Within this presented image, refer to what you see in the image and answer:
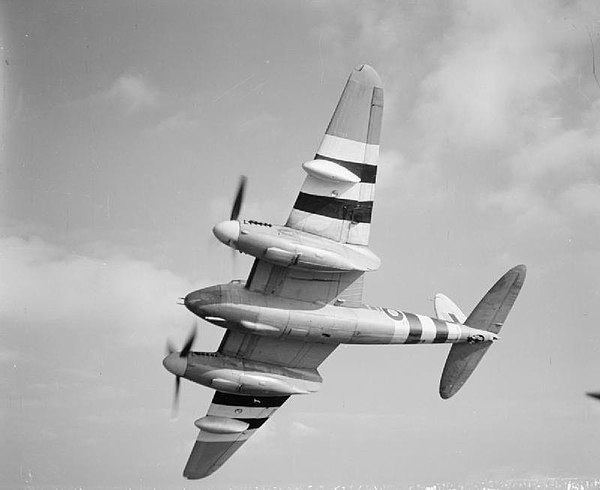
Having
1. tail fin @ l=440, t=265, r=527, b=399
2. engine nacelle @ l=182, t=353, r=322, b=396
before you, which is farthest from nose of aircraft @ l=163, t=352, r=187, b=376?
tail fin @ l=440, t=265, r=527, b=399

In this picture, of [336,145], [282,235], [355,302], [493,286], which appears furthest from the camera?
[493,286]

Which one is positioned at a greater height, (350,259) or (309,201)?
(309,201)

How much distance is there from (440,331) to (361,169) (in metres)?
6.91

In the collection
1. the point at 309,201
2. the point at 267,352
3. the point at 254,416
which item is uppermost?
the point at 309,201

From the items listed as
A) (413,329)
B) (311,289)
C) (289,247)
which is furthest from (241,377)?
(413,329)

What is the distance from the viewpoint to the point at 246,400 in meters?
26.2

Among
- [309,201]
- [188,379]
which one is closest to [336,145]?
[309,201]

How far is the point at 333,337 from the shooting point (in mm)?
22719

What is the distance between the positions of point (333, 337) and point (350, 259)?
2.88m

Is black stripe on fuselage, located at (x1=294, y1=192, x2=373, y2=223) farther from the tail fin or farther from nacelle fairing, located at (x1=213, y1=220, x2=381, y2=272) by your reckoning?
the tail fin

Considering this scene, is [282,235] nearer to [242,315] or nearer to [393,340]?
[242,315]

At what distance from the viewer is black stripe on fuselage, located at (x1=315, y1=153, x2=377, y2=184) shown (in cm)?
2186

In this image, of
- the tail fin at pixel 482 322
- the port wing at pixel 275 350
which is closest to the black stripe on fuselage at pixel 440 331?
the tail fin at pixel 482 322

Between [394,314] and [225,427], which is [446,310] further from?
[225,427]
